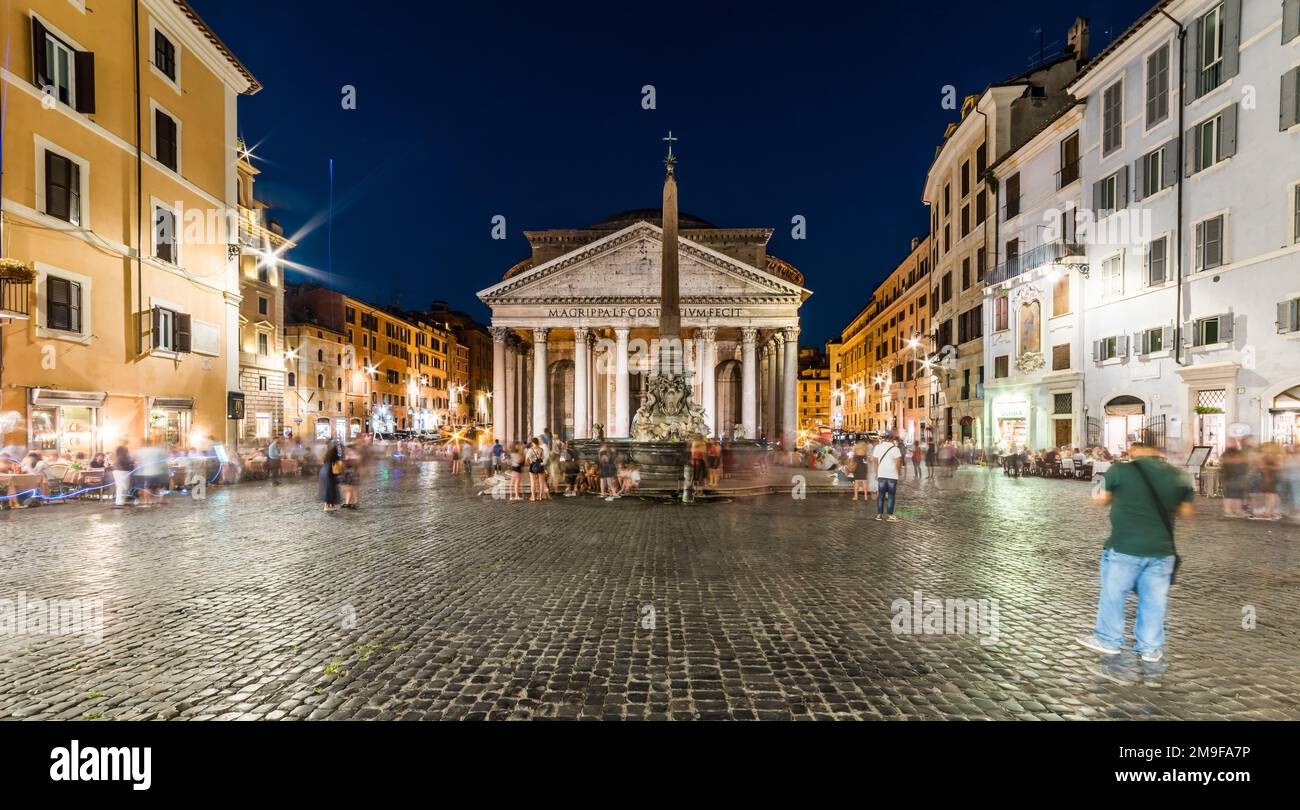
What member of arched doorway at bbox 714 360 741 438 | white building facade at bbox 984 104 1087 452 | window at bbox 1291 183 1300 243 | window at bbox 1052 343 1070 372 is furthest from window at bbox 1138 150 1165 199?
arched doorway at bbox 714 360 741 438

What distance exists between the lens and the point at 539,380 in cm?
4034

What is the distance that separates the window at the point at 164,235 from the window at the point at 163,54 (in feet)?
14.3

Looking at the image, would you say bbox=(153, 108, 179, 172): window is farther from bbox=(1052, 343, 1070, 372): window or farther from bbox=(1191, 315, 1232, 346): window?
bbox=(1052, 343, 1070, 372): window

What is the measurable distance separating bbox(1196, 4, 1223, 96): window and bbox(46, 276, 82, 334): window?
3203cm

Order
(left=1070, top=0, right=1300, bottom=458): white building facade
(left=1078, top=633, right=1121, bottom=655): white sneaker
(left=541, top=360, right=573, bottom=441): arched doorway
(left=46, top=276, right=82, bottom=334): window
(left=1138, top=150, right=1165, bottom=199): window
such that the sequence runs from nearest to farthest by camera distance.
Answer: (left=1078, top=633, right=1121, bottom=655): white sneaker → (left=46, top=276, right=82, bottom=334): window → (left=1070, top=0, right=1300, bottom=458): white building facade → (left=1138, top=150, right=1165, bottom=199): window → (left=541, top=360, right=573, bottom=441): arched doorway

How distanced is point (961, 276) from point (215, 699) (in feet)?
121

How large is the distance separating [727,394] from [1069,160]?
28003 mm

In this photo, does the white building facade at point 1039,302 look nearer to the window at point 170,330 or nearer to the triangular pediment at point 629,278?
the triangular pediment at point 629,278

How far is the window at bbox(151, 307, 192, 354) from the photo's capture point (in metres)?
18.8

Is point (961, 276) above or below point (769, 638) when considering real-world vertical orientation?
above

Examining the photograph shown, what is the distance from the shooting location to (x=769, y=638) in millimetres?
5328

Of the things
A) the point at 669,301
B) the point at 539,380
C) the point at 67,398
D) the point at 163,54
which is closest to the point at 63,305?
the point at 67,398
